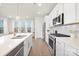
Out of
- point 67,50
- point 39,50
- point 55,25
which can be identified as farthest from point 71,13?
point 39,50

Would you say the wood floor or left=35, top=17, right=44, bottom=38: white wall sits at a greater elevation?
left=35, top=17, right=44, bottom=38: white wall

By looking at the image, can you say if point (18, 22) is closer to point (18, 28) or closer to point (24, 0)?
point (18, 28)

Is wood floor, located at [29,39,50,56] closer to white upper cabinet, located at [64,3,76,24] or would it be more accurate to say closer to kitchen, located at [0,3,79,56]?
kitchen, located at [0,3,79,56]

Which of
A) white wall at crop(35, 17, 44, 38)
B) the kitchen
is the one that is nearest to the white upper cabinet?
the kitchen

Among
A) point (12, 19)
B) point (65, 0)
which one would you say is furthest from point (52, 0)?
point (12, 19)

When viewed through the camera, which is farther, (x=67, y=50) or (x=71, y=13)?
Answer: (x=71, y=13)

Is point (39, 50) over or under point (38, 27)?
under

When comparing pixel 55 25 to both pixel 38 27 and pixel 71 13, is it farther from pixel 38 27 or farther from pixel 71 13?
pixel 38 27

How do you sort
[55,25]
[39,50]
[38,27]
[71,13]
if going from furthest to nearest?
[38,27]
[39,50]
[55,25]
[71,13]

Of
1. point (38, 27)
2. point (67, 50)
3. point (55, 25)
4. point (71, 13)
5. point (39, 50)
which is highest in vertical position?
point (71, 13)

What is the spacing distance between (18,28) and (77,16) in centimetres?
249

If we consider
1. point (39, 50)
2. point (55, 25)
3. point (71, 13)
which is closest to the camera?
point (71, 13)

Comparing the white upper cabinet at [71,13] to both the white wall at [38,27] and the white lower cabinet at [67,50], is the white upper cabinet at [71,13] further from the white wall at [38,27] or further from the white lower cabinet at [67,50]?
the white wall at [38,27]

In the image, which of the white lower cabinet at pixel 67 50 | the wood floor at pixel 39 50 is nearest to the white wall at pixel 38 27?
the wood floor at pixel 39 50
